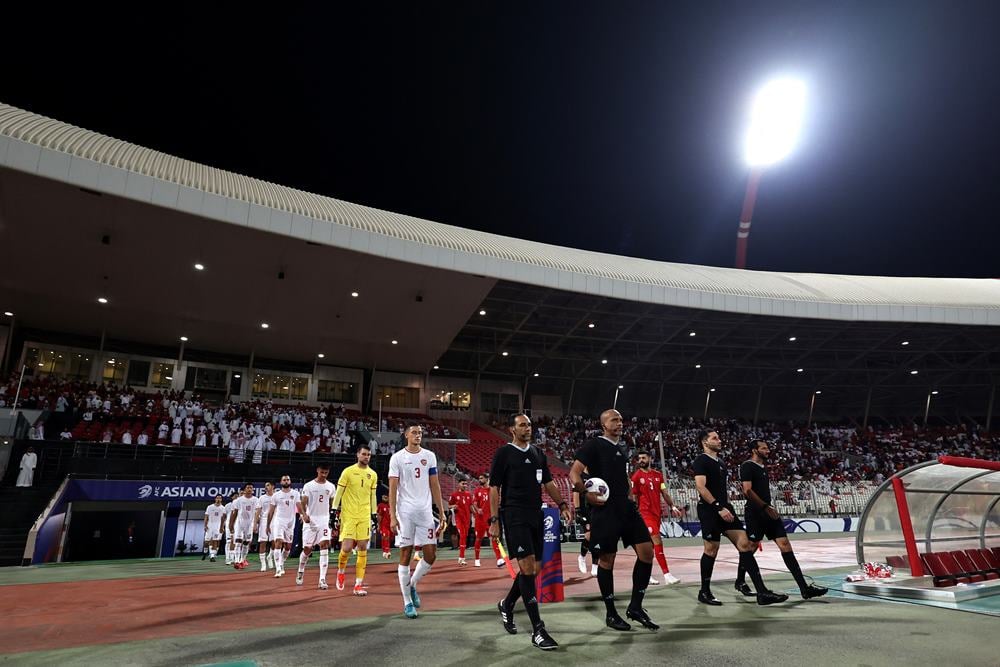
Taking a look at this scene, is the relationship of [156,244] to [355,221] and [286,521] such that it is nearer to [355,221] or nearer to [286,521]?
[355,221]

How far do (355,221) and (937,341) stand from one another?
37.2m

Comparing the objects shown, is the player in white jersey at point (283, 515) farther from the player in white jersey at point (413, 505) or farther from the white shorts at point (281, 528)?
the player in white jersey at point (413, 505)

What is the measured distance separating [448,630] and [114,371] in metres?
34.3

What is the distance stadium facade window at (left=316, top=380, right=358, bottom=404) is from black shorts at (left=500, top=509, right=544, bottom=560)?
34228mm

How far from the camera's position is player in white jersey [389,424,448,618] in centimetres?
659

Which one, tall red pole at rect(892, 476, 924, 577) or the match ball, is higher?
the match ball

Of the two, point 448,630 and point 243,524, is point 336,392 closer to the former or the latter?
point 243,524

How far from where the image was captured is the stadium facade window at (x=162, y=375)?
3328 centimetres

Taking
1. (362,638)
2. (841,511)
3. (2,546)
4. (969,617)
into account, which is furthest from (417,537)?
(841,511)

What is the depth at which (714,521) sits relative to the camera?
23.6 ft

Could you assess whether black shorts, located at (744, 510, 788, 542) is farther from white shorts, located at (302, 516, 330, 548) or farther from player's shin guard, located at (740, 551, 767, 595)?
Answer: white shorts, located at (302, 516, 330, 548)

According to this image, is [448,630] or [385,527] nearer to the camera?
[448,630]

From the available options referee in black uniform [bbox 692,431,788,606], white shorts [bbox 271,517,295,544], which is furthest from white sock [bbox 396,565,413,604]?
white shorts [bbox 271,517,295,544]

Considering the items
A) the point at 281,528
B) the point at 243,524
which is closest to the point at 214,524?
the point at 243,524
